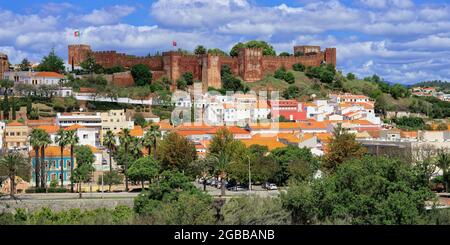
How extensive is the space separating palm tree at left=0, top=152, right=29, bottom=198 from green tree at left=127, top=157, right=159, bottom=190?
5267mm

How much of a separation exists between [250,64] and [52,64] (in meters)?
21.2

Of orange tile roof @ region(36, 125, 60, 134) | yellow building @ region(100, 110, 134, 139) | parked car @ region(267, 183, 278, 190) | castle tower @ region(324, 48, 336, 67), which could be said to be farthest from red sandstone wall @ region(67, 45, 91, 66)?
parked car @ region(267, 183, 278, 190)

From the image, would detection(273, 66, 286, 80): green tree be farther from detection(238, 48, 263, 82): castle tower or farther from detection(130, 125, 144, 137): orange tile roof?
detection(130, 125, 144, 137): orange tile roof

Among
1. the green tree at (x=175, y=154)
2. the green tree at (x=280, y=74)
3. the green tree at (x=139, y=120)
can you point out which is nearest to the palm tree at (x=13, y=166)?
the green tree at (x=175, y=154)

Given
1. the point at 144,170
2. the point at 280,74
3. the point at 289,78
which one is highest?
the point at 280,74

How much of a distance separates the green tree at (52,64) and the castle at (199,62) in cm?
188

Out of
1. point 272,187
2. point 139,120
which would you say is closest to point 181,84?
point 139,120

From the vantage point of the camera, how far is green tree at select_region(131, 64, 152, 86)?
258ft

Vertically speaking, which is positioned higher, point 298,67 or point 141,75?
point 298,67

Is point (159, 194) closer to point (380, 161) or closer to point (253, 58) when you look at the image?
point (380, 161)

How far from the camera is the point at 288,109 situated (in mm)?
68438

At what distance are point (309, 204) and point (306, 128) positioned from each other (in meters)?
38.9

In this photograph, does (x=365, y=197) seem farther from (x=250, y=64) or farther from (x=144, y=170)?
(x=250, y=64)
